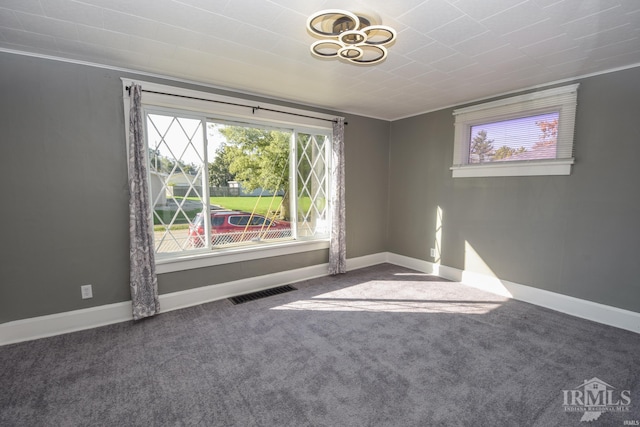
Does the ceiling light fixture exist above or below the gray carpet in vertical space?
above

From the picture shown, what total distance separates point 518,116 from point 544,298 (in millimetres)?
2080

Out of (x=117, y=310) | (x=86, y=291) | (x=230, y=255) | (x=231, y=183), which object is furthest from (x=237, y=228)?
(x=86, y=291)

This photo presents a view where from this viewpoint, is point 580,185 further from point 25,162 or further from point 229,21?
point 25,162

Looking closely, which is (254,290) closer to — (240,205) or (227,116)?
(240,205)

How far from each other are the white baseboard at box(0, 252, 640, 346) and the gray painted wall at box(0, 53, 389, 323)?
0.09m

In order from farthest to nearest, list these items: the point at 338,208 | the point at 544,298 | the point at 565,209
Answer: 1. the point at 338,208
2. the point at 544,298
3. the point at 565,209

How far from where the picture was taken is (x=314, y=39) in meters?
2.10

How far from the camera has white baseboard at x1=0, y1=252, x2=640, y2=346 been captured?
8.00 feet

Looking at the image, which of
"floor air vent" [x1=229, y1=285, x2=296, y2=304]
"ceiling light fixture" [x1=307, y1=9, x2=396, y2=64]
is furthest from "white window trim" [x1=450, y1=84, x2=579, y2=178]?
"floor air vent" [x1=229, y1=285, x2=296, y2=304]

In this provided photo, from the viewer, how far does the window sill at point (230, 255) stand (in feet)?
9.72

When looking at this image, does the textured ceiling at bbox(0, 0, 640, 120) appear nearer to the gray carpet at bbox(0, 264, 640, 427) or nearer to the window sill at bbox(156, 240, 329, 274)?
the window sill at bbox(156, 240, 329, 274)

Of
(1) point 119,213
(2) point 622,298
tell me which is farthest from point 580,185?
(1) point 119,213

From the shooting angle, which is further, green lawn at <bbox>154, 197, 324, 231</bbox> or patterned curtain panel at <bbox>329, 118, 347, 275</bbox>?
patterned curtain panel at <bbox>329, 118, 347, 275</bbox>

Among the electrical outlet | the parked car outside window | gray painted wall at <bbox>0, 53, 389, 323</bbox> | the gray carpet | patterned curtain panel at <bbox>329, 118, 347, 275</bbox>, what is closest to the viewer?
the gray carpet
